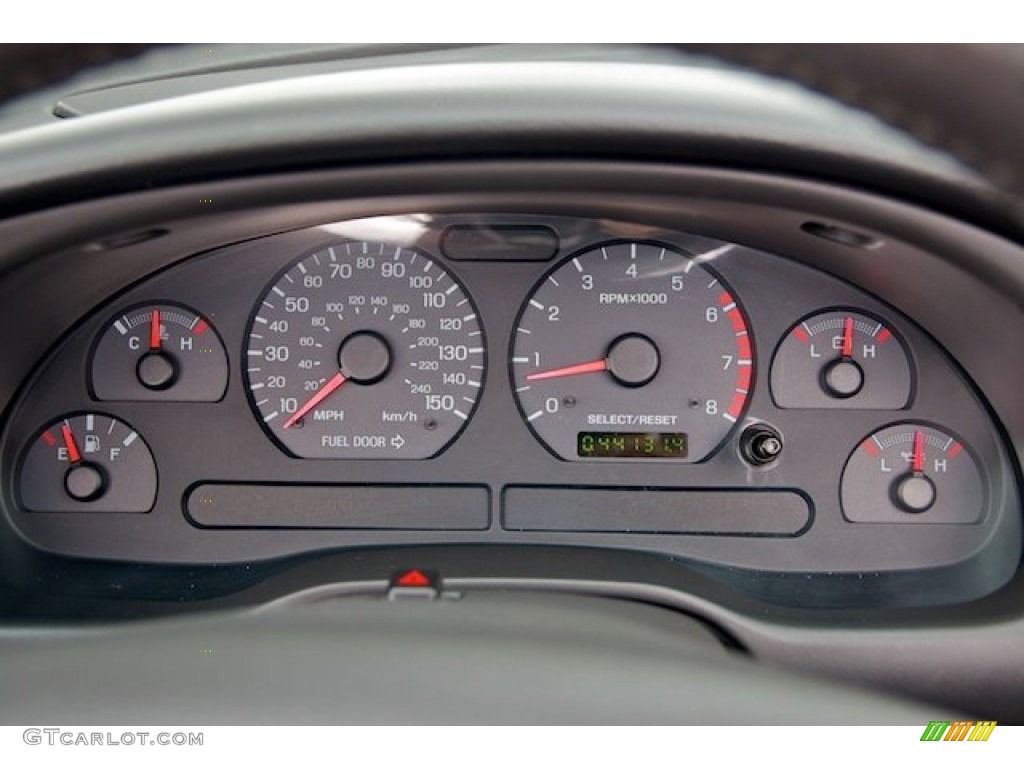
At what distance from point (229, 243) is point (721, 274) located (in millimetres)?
1214

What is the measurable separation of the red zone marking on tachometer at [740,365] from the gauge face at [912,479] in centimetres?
31

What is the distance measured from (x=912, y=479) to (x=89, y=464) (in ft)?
6.73

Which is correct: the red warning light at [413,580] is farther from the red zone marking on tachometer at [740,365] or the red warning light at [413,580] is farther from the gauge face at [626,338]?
the red zone marking on tachometer at [740,365]

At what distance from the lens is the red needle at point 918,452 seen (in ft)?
10.3

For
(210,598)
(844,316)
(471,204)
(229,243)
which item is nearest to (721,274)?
(844,316)

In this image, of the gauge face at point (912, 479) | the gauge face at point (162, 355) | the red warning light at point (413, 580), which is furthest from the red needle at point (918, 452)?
the gauge face at point (162, 355)

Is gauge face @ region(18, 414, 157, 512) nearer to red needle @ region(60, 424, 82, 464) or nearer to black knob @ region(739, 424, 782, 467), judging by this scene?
red needle @ region(60, 424, 82, 464)

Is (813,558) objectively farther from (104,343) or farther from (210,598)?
(104,343)

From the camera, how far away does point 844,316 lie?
10.4 ft

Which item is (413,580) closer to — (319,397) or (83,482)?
(319,397)

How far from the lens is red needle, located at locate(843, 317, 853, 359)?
3.16 m

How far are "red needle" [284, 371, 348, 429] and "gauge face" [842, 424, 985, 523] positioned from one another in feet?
4.25
